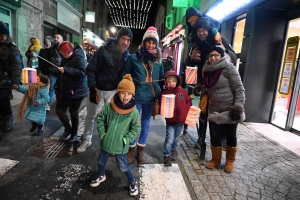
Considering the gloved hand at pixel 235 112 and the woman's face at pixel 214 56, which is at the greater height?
the woman's face at pixel 214 56

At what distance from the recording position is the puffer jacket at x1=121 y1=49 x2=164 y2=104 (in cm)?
320

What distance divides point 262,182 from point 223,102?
1339 mm

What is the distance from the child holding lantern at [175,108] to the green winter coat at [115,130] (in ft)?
2.93

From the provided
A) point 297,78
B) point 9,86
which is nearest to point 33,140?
point 9,86

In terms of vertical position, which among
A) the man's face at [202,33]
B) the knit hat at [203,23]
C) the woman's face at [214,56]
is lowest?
the woman's face at [214,56]

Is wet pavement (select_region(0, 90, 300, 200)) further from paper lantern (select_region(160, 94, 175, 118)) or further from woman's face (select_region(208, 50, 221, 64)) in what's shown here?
woman's face (select_region(208, 50, 221, 64))

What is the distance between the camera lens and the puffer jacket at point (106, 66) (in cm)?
335

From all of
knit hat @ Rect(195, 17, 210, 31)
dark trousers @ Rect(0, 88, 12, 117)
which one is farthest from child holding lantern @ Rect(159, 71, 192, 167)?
dark trousers @ Rect(0, 88, 12, 117)

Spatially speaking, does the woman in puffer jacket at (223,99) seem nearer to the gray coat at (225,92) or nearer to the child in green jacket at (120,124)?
the gray coat at (225,92)

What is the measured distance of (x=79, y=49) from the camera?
12.6ft

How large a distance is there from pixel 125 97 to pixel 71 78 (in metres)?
1.87

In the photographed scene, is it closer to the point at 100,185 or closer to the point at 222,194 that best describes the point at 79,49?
the point at 100,185

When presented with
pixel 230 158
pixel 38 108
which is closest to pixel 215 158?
pixel 230 158

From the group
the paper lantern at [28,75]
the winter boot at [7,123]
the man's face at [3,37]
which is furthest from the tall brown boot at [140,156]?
the man's face at [3,37]
